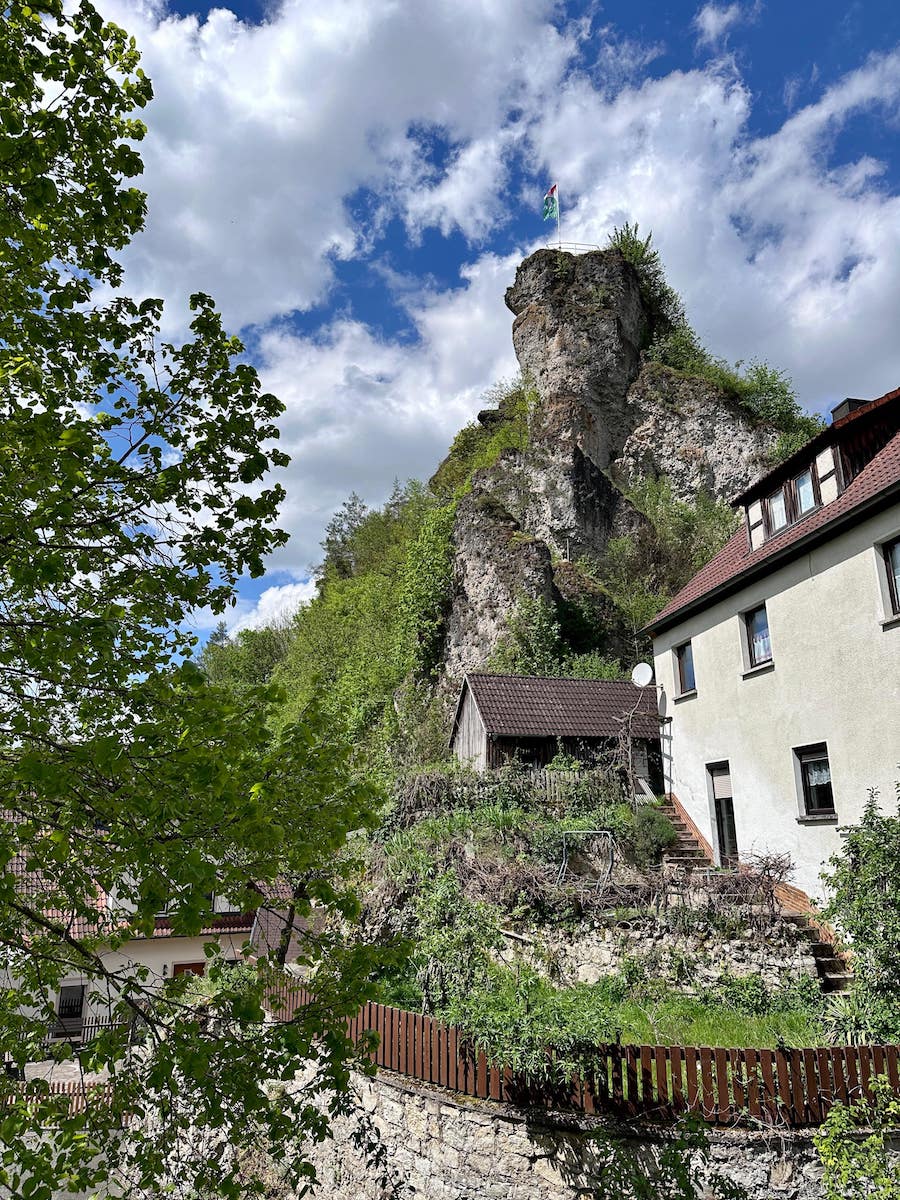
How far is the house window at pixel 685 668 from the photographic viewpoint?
18.0m

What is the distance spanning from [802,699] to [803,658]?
0.71m

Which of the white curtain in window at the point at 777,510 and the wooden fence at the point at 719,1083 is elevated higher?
the white curtain in window at the point at 777,510

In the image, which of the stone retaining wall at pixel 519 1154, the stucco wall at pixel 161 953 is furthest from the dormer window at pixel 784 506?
the stucco wall at pixel 161 953

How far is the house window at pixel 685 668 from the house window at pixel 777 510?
3680 millimetres

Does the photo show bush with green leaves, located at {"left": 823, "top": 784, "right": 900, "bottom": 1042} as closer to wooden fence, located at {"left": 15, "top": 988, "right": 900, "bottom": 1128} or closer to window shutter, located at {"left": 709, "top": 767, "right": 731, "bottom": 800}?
wooden fence, located at {"left": 15, "top": 988, "right": 900, "bottom": 1128}

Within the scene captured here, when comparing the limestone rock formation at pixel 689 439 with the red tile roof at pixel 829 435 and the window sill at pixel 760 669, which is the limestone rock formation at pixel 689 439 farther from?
the window sill at pixel 760 669

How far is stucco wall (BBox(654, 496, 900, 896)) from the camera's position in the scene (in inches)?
457

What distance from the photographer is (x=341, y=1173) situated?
9648 mm

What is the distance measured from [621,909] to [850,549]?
6874 millimetres

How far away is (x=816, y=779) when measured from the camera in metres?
13.1

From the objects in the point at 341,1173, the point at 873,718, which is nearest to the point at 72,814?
the point at 341,1173

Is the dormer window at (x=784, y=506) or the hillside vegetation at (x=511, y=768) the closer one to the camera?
the hillside vegetation at (x=511, y=768)

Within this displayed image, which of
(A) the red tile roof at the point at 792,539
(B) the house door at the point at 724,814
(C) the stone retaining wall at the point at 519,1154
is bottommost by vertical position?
(C) the stone retaining wall at the point at 519,1154

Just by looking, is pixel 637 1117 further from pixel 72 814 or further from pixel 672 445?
pixel 672 445
